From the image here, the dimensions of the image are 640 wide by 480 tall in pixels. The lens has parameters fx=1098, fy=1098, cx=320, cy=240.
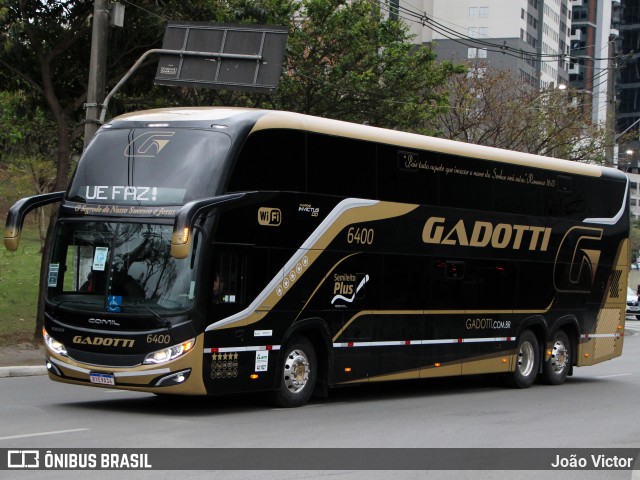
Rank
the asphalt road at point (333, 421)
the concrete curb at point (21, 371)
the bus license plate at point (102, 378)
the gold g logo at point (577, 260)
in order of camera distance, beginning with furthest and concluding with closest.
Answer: the gold g logo at point (577, 260) → the concrete curb at point (21, 371) → the bus license plate at point (102, 378) → the asphalt road at point (333, 421)

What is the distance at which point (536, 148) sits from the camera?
4656 cm

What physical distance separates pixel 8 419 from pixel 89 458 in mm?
3093

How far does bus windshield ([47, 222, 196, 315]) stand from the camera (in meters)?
13.4

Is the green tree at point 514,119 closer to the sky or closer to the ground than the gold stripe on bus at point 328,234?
closer to the sky

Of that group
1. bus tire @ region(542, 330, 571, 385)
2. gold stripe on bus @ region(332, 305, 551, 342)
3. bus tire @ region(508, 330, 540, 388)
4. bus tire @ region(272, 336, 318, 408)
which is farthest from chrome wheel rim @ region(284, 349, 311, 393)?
bus tire @ region(542, 330, 571, 385)

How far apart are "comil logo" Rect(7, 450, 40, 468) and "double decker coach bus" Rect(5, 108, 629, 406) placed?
299 cm

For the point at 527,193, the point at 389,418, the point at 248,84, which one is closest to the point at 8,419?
the point at 389,418

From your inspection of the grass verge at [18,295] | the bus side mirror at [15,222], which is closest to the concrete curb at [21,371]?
the grass verge at [18,295]

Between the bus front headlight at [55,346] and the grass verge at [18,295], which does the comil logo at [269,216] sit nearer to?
the bus front headlight at [55,346]

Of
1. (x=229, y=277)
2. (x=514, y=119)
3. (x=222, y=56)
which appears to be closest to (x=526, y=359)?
(x=229, y=277)

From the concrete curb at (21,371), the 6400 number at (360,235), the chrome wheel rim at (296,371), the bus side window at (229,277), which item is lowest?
the concrete curb at (21,371)

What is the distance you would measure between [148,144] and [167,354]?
271 cm

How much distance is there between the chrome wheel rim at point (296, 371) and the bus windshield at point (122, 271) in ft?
6.84

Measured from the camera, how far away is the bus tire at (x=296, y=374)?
14703mm
